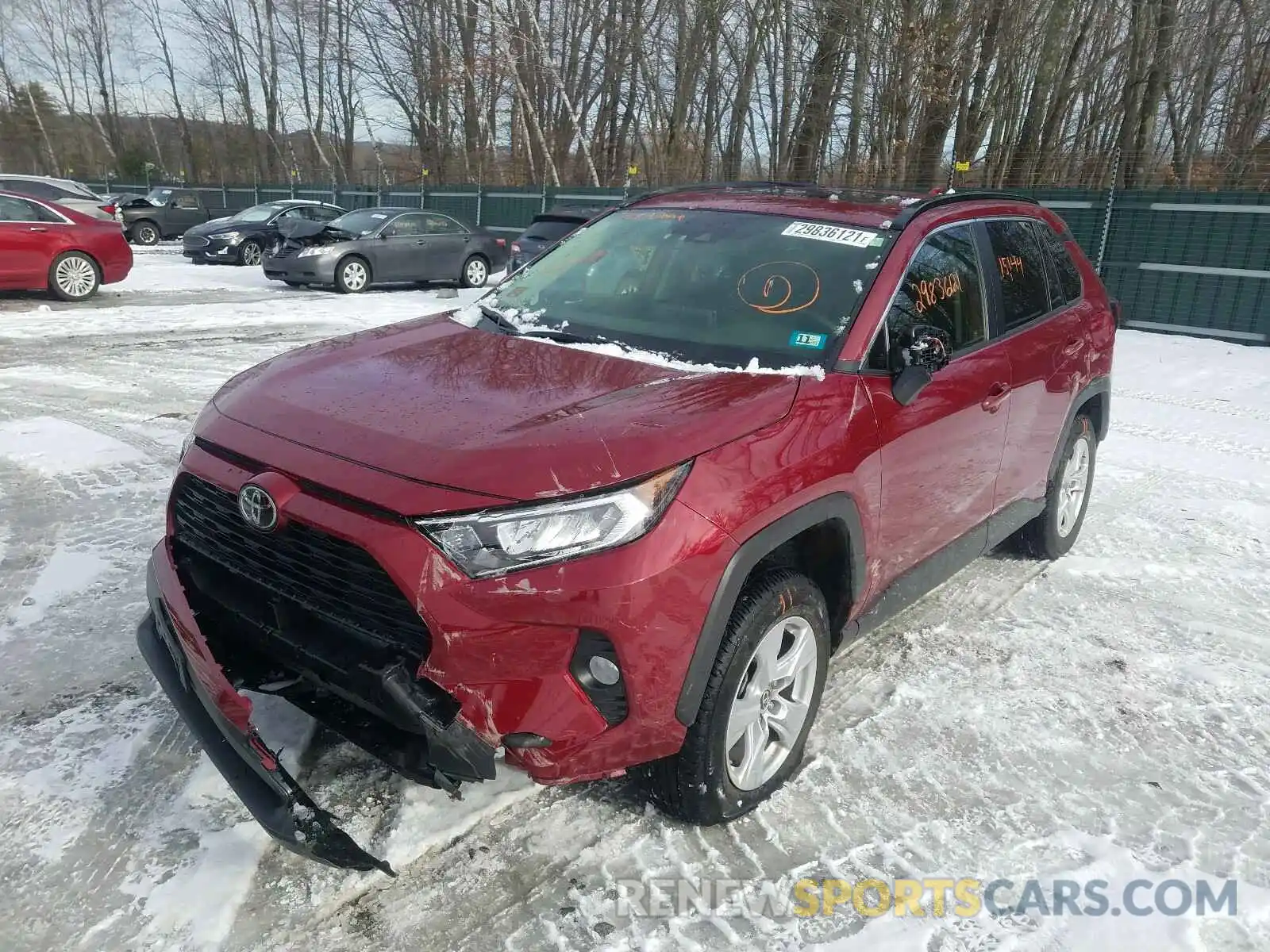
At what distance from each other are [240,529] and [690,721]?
131 cm

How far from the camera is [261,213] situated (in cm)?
2039

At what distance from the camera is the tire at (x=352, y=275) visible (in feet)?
49.9

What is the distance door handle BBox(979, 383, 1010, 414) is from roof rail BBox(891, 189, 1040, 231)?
75 centimetres

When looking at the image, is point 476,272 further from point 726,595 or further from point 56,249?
point 726,595

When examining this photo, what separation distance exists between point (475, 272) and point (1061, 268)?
1427 centimetres

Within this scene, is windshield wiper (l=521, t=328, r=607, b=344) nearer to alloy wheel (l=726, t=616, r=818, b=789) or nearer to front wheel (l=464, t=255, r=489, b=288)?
alloy wheel (l=726, t=616, r=818, b=789)

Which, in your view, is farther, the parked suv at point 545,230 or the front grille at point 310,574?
the parked suv at point 545,230

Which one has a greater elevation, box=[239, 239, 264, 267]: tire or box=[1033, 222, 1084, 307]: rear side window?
box=[1033, 222, 1084, 307]: rear side window

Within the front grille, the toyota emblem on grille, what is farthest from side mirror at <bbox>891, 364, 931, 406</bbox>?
the toyota emblem on grille

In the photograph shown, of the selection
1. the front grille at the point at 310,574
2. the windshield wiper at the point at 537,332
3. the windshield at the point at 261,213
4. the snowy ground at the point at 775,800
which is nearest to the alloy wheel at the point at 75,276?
the windshield at the point at 261,213

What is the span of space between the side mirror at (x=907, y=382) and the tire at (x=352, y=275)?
45.1ft

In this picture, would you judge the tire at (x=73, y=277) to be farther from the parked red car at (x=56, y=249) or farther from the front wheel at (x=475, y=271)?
the front wheel at (x=475, y=271)

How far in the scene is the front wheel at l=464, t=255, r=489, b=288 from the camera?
17.3 meters

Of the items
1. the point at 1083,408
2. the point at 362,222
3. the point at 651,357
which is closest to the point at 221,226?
the point at 362,222
